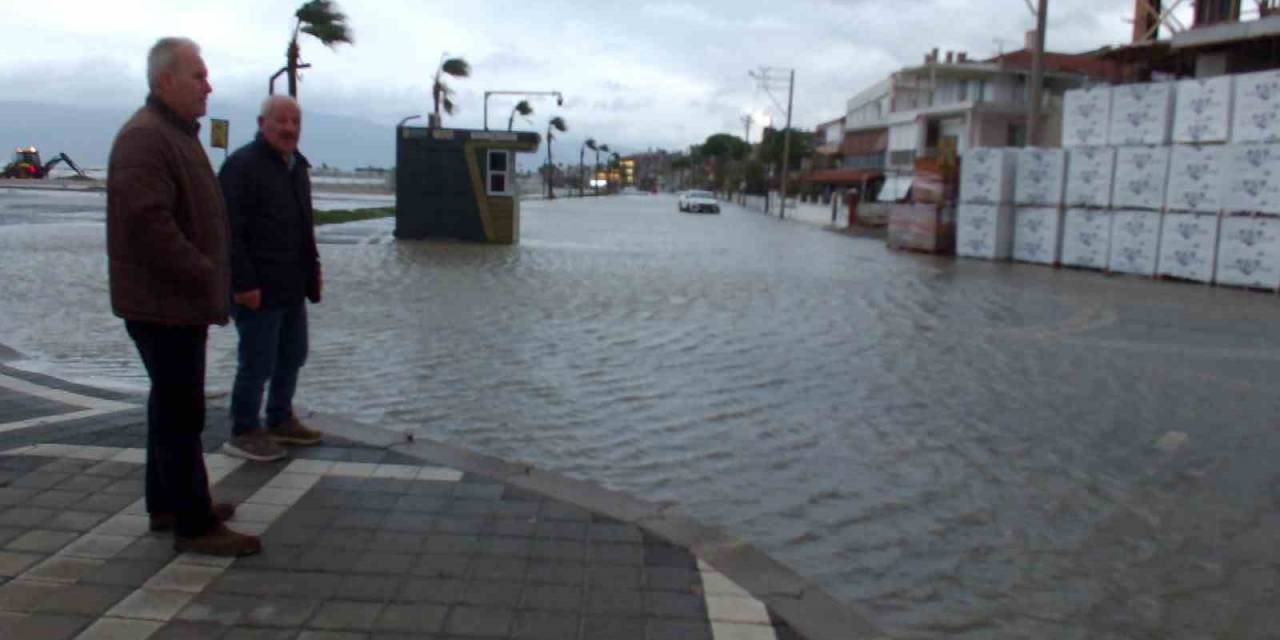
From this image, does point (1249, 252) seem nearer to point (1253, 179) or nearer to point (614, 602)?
point (1253, 179)

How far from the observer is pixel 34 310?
10.6 m

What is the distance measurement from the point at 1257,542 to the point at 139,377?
6.75 m

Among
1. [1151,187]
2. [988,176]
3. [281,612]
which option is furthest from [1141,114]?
[281,612]

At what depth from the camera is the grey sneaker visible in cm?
517

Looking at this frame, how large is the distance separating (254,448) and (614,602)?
2.26 m

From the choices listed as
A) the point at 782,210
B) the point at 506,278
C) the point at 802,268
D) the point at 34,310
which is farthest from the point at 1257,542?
the point at 782,210

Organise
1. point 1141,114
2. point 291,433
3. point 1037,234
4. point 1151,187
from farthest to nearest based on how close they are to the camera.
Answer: point 1037,234
point 1141,114
point 1151,187
point 291,433

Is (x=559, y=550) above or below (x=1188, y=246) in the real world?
below

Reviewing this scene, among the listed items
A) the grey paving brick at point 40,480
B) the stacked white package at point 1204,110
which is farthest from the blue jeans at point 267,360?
the stacked white package at point 1204,110

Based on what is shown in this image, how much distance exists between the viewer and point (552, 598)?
3.78 meters

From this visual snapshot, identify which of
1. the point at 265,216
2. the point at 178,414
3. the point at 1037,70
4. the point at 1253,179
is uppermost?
the point at 1037,70

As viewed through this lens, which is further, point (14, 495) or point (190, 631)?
point (14, 495)

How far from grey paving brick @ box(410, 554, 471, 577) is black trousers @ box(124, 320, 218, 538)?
78 centimetres

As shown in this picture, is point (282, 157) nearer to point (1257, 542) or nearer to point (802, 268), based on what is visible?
point (1257, 542)
